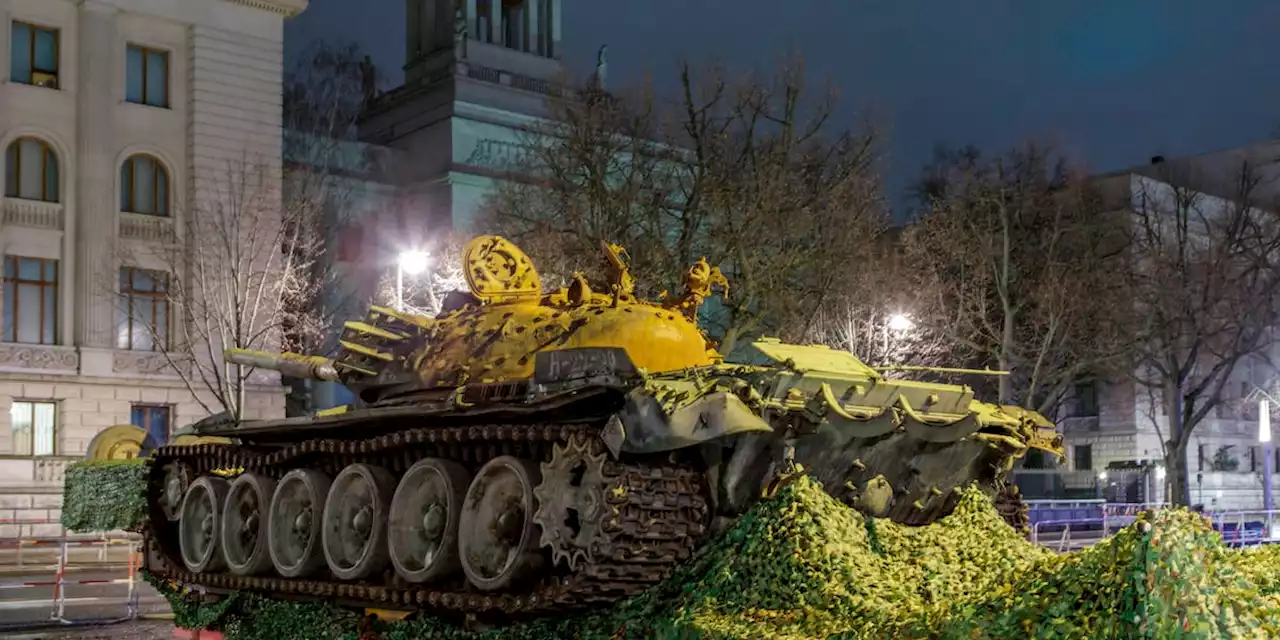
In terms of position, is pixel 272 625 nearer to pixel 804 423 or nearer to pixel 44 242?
pixel 804 423

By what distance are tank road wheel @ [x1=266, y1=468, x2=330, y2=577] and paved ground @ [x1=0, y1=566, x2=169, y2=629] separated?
12.1 feet

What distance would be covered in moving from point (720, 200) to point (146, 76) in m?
14.9

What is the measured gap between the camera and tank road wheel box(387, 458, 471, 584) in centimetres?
1170

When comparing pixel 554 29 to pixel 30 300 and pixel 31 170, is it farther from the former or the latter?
pixel 30 300

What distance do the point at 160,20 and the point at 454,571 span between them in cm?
2820

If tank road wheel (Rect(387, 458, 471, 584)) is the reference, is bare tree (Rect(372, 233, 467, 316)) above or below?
above

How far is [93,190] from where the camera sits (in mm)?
35156

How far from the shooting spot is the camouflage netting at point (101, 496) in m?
18.7

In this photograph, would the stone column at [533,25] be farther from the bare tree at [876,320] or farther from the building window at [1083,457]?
the building window at [1083,457]

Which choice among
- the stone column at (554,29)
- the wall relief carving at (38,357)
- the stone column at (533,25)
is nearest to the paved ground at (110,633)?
the wall relief carving at (38,357)

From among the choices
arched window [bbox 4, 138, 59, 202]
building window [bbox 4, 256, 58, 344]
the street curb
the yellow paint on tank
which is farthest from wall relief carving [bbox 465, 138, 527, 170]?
the yellow paint on tank

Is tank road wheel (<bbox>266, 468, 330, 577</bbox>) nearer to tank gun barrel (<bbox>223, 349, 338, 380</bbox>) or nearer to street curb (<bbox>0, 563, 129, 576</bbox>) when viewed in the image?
tank gun barrel (<bbox>223, 349, 338, 380</bbox>)

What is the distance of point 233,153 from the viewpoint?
36781mm

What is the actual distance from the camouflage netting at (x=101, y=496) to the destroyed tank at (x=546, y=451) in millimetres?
3719
